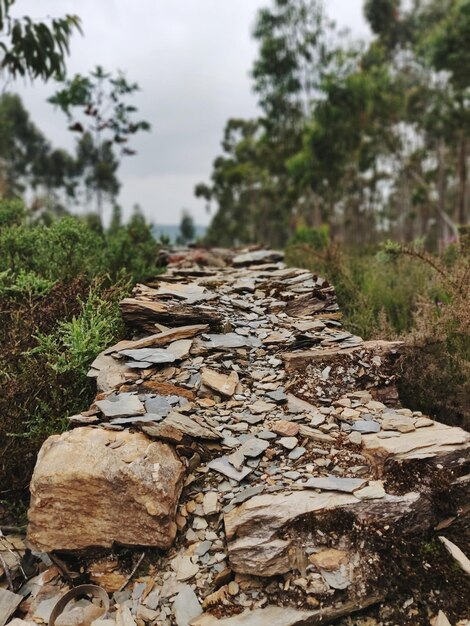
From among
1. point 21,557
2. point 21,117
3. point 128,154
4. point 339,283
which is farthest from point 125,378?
point 21,117

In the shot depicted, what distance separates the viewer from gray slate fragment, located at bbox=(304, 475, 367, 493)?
238 centimetres

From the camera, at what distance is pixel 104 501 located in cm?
244

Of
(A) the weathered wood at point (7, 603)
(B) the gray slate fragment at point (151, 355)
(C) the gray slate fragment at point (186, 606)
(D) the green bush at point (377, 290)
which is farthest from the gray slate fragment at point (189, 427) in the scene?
(D) the green bush at point (377, 290)

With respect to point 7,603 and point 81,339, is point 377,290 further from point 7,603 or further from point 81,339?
point 7,603

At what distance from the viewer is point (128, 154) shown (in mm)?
11320

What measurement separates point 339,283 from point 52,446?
4.12 m

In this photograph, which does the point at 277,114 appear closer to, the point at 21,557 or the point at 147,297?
the point at 147,297

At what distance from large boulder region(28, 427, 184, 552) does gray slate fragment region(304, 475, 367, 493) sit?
75cm

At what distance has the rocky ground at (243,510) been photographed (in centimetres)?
214

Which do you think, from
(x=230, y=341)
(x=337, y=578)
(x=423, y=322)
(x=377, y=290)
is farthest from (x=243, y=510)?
(x=377, y=290)

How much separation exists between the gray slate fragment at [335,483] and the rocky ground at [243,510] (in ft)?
0.03

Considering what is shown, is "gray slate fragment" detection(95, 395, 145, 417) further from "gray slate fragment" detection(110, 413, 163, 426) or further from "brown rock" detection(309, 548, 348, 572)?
"brown rock" detection(309, 548, 348, 572)

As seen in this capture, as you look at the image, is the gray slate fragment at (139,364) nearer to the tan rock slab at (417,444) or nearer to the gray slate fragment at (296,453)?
the gray slate fragment at (296,453)

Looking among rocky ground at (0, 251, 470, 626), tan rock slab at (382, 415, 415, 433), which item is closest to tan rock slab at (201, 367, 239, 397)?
rocky ground at (0, 251, 470, 626)
